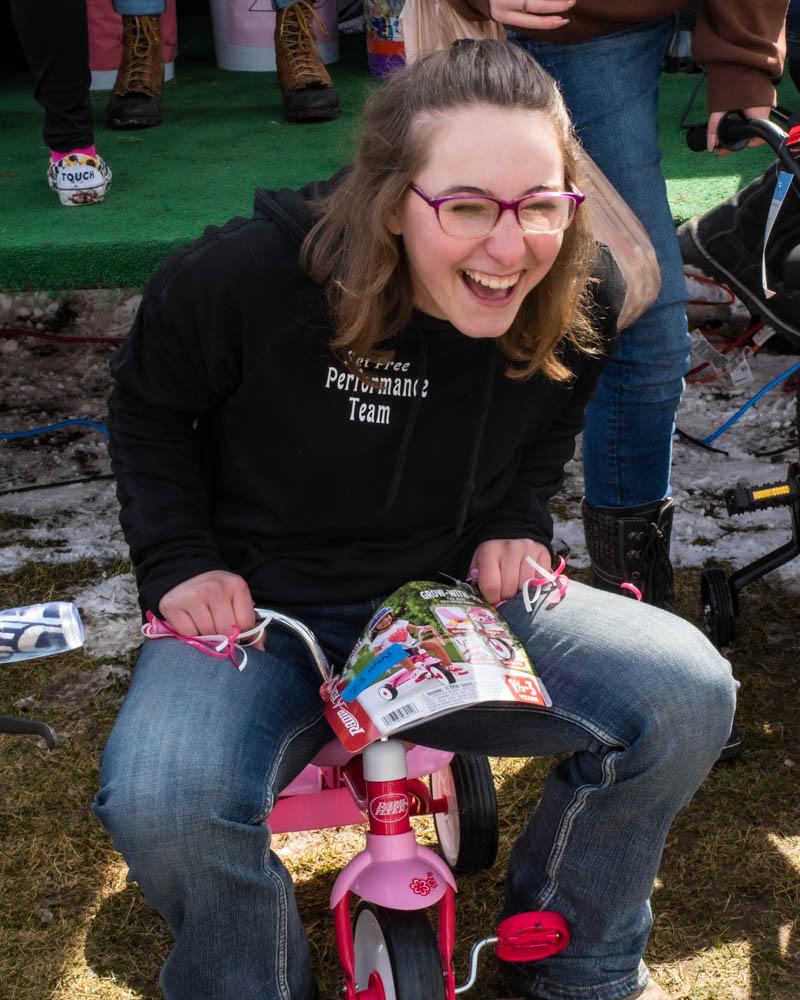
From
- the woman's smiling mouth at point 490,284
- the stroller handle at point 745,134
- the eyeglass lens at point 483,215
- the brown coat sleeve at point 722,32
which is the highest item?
the brown coat sleeve at point 722,32

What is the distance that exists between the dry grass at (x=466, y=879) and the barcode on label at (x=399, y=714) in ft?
1.92

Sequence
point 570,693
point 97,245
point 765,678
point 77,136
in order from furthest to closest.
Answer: point 77,136 < point 97,245 < point 765,678 < point 570,693

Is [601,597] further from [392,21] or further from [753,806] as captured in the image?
[392,21]

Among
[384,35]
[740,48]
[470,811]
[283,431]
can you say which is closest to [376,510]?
[283,431]

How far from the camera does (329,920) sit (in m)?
1.81

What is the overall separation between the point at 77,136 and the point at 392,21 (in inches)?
52.2

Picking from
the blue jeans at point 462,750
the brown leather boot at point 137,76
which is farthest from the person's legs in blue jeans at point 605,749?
the brown leather boot at point 137,76

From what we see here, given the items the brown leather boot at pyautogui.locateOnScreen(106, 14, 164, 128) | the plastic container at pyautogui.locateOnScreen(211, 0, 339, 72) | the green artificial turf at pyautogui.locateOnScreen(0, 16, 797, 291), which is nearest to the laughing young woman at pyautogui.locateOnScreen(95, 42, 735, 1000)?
the green artificial turf at pyautogui.locateOnScreen(0, 16, 797, 291)

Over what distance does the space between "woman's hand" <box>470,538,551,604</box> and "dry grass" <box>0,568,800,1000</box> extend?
54 cm

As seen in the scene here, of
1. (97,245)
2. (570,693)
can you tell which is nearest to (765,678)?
(570,693)

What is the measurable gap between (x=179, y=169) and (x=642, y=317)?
1765 millimetres

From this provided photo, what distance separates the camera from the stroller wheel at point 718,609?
235 cm

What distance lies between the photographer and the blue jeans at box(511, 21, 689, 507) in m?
1.89

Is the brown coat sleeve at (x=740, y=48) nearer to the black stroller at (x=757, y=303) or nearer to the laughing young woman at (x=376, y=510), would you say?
the black stroller at (x=757, y=303)
